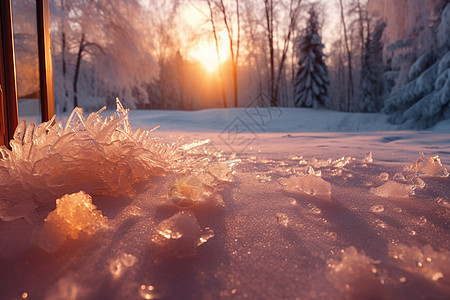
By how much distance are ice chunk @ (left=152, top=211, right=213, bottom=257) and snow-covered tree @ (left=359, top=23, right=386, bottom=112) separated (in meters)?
21.6

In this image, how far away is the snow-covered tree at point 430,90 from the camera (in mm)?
6178

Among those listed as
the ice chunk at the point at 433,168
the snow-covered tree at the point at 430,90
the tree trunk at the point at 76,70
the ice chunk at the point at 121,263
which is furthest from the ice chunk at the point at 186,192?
the tree trunk at the point at 76,70

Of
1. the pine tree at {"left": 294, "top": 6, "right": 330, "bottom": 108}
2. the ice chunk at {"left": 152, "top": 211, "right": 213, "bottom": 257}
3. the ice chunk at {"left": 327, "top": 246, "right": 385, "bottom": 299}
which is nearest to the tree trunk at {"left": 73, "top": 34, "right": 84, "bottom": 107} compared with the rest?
the ice chunk at {"left": 152, "top": 211, "right": 213, "bottom": 257}

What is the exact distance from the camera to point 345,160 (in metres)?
1.55

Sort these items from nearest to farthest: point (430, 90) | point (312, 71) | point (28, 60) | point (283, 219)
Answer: point (283, 219) → point (28, 60) → point (430, 90) → point (312, 71)

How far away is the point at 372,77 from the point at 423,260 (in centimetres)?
2206

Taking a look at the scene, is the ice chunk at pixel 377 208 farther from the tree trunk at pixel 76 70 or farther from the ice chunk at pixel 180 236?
the tree trunk at pixel 76 70

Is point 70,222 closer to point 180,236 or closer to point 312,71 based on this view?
point 180,236

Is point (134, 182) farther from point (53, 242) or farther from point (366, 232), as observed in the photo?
point (366, 232)

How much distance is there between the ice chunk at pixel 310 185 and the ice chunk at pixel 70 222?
63 cm

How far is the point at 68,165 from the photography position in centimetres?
85

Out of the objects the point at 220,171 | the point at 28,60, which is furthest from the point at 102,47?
the point at 220,171

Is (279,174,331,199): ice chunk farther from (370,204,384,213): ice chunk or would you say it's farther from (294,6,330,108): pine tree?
(294,6,330,108): pine tree

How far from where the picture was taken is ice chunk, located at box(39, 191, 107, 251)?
0.56 m
